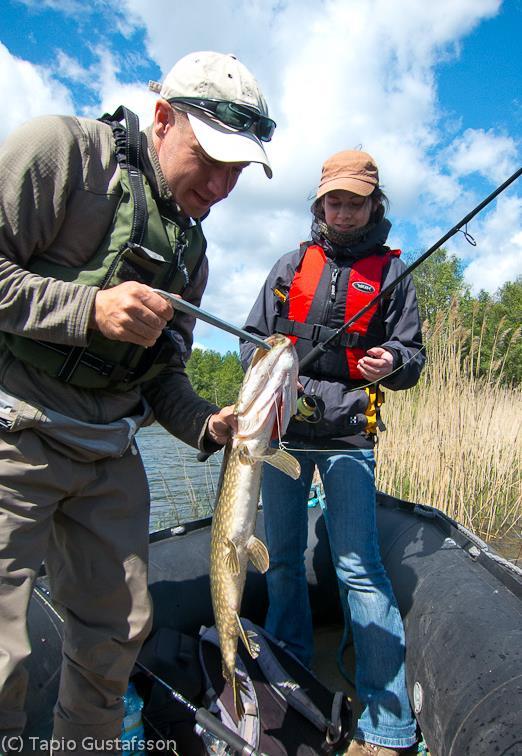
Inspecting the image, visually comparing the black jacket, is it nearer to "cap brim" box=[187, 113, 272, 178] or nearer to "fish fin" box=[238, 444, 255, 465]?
"fish fin" box=[238, 444, 255, 465]

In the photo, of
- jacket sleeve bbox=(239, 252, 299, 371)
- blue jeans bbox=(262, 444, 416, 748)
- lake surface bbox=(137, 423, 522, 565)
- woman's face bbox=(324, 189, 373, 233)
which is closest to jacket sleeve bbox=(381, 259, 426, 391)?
woman's face bbox=(324, 189, 373, 233)

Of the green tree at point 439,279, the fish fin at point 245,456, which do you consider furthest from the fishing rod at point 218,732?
the green tree at point 439,279

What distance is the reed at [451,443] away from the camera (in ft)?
15.6

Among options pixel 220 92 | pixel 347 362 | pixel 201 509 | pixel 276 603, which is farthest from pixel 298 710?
pixel 201 509

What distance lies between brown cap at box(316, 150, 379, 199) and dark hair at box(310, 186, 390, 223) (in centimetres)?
7

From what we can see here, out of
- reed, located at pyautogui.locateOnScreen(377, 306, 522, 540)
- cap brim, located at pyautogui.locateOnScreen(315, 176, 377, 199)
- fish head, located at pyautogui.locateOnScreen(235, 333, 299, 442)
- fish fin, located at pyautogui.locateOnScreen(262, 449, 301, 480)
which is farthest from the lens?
reed, located at pyautogui.locateOnScreen(377, 306, 522, 540)

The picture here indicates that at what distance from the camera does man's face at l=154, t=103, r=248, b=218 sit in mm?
1782

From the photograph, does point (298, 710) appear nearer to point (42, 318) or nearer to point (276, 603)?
point (276, 603)

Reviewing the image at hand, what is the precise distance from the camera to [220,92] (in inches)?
69.1

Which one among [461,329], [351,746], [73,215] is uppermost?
[461,329]

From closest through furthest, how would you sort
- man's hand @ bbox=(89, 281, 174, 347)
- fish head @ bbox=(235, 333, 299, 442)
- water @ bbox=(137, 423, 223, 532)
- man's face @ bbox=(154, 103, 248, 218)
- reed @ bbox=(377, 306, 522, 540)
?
man's hand @ bbox=(89, 281, 174, 347)
man's face @ bbox=(154, 103, 248, 218)
fish head @ bbox=(235, 333, 299, 442)
reed @ bbox=(377, 306, 522, 540)
water @ bbox=(137, 423, 223, 532)

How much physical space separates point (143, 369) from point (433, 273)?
34179 millimetres

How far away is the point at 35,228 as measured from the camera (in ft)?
5.08

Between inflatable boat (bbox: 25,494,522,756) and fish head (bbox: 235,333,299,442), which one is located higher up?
fish head (bbox: 235,333,299,442)
